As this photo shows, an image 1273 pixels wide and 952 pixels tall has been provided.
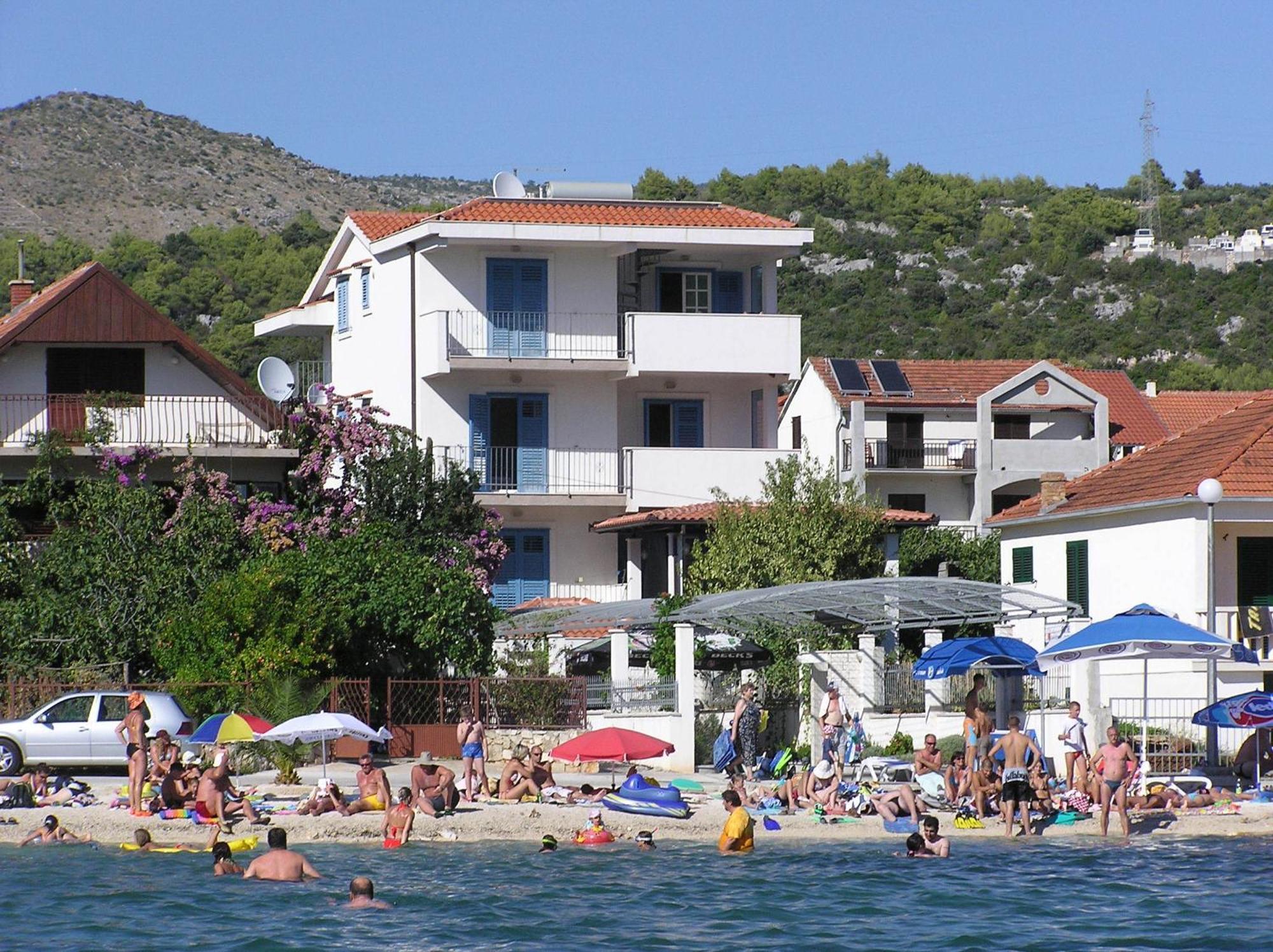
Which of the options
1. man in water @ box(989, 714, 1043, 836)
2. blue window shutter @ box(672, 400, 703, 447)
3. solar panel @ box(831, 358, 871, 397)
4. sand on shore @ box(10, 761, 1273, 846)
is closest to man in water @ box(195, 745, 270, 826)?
sand on shore @ box(10, 761, 1273, 846)

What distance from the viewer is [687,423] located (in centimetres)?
4406

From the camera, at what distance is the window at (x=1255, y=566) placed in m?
32.6

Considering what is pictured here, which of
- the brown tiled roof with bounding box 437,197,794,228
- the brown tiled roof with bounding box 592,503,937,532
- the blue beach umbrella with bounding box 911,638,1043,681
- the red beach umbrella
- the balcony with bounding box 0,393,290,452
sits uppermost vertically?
the brown tiled roof with bounding box 437,197,794,228

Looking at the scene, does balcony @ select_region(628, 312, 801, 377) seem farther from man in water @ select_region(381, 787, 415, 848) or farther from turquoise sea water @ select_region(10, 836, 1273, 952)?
man in water @ select_region(381, 787, 415, 848)

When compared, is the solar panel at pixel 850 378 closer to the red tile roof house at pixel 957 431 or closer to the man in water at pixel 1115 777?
the red tile roof house at pixel 957 431

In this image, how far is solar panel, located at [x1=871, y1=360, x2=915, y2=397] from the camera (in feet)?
204

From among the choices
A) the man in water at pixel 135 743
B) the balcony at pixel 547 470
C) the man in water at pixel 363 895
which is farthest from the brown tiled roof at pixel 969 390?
the man in water at pixel 363 895

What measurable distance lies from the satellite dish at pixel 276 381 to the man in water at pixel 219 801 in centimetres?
1449

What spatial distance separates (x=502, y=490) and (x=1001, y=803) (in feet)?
61.8

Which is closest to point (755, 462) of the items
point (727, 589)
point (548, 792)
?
point (727, 589)

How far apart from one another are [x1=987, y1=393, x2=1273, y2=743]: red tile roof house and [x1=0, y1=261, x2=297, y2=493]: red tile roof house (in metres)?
16.3

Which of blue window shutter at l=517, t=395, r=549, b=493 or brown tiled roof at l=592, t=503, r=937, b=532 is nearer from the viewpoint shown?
brown tiled roof at l=592, t=503, r=937, b=532

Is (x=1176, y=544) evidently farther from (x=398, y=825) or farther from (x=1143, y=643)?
(x=398, y=825)

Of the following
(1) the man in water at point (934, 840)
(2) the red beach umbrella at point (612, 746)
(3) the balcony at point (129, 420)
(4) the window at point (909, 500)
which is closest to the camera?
(1) the man in water at point (934, 840)
